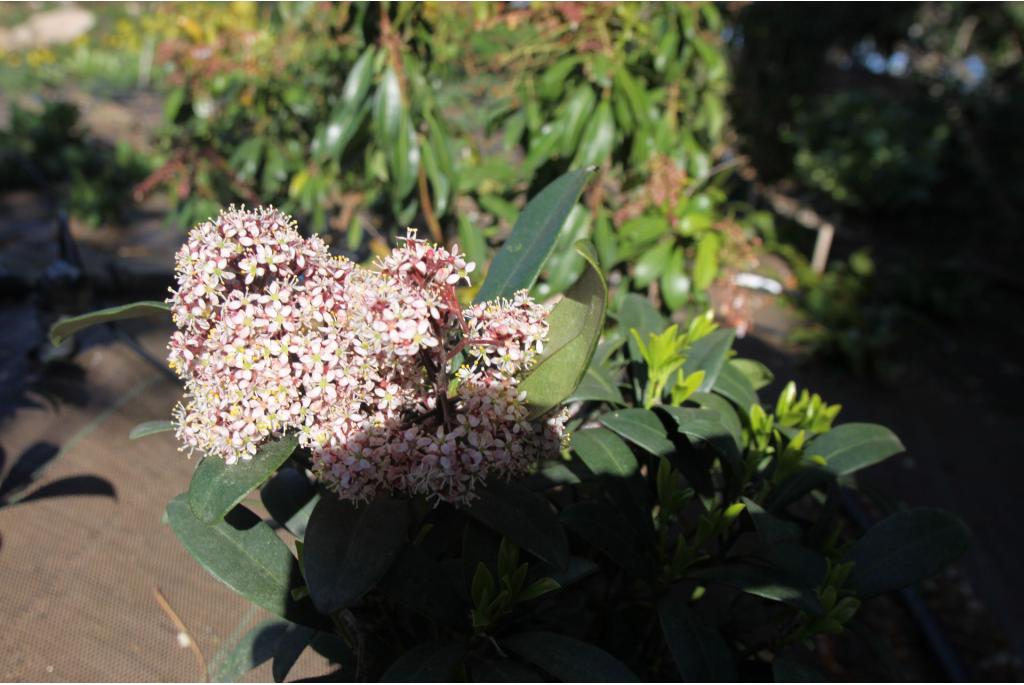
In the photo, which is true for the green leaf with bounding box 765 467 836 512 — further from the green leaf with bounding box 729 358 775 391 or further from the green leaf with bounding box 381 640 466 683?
the green leaf with bounding box 381 640 466 683

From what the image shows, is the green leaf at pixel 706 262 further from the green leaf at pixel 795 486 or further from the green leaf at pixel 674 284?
the green leaf at pixel 795 486

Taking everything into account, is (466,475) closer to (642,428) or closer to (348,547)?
(348,547)

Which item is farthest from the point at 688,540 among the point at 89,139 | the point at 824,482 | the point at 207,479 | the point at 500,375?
the point at 89,139

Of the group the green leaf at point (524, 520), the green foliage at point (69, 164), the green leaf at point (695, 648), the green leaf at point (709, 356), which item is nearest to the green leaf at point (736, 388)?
the green leaf at point (709, 356)

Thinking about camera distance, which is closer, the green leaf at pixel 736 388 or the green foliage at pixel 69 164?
the green leaf at pixel 736 388

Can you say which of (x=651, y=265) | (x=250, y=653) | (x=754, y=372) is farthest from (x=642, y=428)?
(x=651, y=265)

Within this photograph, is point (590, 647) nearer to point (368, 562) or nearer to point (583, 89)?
point (368, 562)
